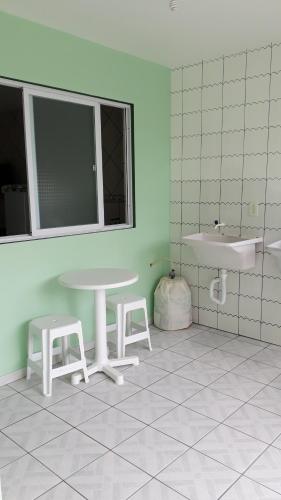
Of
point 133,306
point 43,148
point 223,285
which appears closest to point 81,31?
point 43,148

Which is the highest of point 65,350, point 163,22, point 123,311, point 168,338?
point 163,22

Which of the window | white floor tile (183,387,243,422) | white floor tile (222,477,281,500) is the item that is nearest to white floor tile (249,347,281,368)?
white floor tile (183,387,243,422)

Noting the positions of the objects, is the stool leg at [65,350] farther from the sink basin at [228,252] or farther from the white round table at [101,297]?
the sink basin at [228,252]

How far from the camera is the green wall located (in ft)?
8.76

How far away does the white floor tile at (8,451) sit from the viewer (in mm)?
1949

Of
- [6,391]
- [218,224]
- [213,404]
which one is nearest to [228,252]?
[218,224]

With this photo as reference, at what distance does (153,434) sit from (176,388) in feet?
1.75

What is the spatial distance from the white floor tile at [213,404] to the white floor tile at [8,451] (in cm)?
102

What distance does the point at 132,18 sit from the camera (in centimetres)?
260

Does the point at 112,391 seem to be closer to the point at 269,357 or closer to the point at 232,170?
the point at 269,357

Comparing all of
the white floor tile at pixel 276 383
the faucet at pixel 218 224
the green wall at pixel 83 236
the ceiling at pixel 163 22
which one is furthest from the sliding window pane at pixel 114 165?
the white floor tile at pixel 276 383

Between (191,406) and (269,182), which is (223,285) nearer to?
(269,182)

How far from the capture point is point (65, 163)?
10.1ft

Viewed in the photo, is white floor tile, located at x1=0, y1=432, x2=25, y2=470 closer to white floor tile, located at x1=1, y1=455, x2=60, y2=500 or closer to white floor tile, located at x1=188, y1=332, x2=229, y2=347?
white floor tile, located at x1=1, y1=455, x2=60, y2=500
